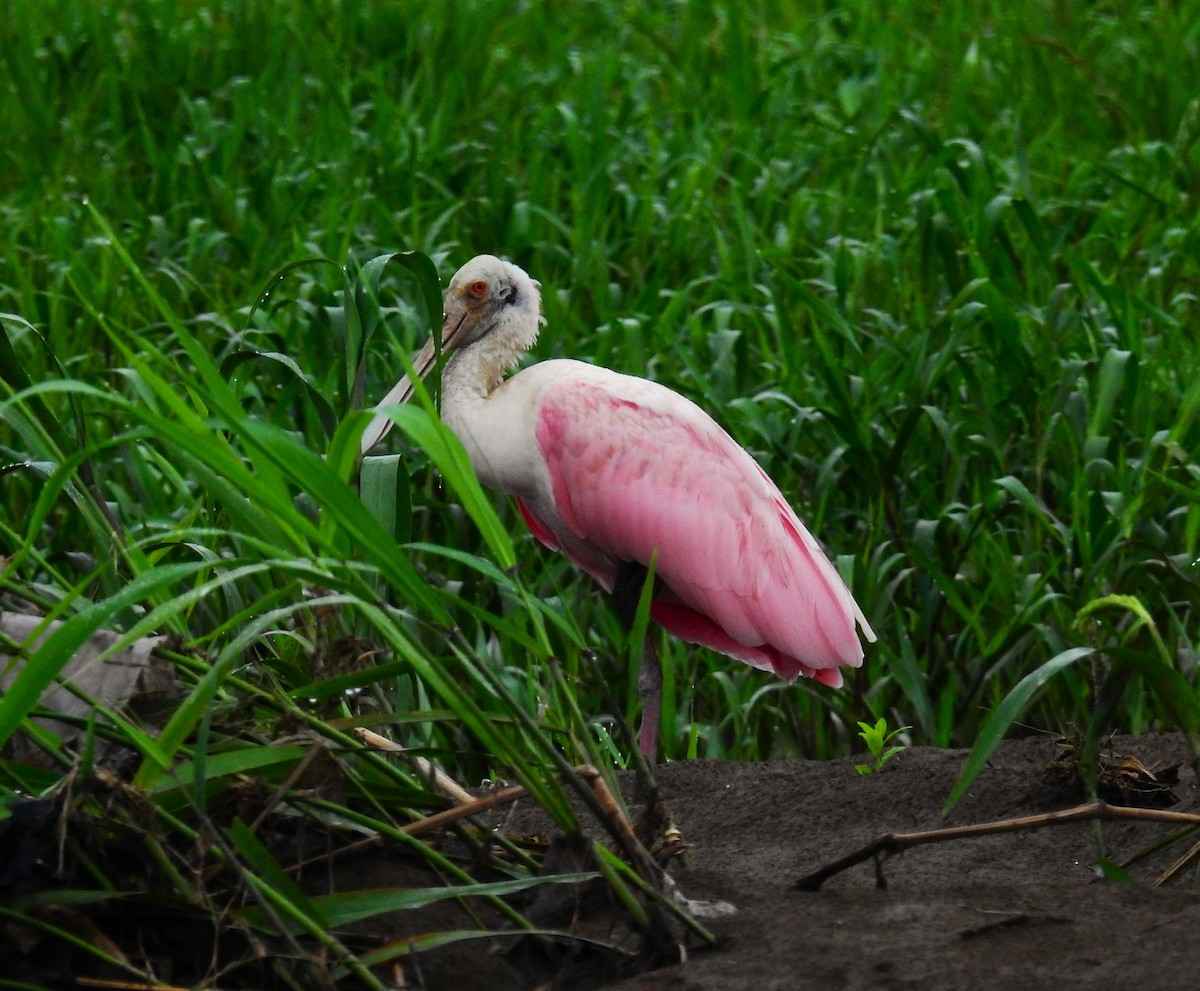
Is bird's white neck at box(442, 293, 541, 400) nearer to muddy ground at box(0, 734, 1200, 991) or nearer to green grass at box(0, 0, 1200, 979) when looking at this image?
green grass at box(0, 0, 1200, 979)

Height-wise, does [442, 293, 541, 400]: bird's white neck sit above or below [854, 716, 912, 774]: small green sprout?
above

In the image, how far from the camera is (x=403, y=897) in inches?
86.5

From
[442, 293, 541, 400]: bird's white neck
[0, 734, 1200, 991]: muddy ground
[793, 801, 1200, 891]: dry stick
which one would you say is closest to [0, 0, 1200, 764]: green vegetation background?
[793, 801, 1200, 891]: dry stick

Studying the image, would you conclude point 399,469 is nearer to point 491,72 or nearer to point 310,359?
point 310,359

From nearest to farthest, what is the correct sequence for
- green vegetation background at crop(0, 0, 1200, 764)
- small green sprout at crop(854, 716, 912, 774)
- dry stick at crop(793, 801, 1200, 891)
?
dry stick at crop(793, 801, 1200, 891)
green vegetation background at crop(0, 0, 1200, 764)
small green sprout at crop(854, 716, 912, 774)

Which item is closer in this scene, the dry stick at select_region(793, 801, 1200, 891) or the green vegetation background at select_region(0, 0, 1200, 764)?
the dry stick at select_region(793, 801, 1200, 891)

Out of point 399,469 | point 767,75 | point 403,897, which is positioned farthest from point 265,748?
point 767,75

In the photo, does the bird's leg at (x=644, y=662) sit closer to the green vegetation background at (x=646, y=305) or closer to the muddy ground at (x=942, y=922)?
the green vegetation background at (x=646, y=305)

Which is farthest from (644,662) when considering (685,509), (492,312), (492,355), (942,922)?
(942,922)

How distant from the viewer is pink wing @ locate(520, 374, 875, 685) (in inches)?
167

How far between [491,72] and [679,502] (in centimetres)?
542

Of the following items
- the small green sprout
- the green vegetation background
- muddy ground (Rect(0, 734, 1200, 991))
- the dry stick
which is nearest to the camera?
muddy ground (Rect(0, 734, 1200, 991))

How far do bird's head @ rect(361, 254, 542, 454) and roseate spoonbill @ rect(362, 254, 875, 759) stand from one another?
118 millimetres

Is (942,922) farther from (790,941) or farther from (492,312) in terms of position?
(492,312)
